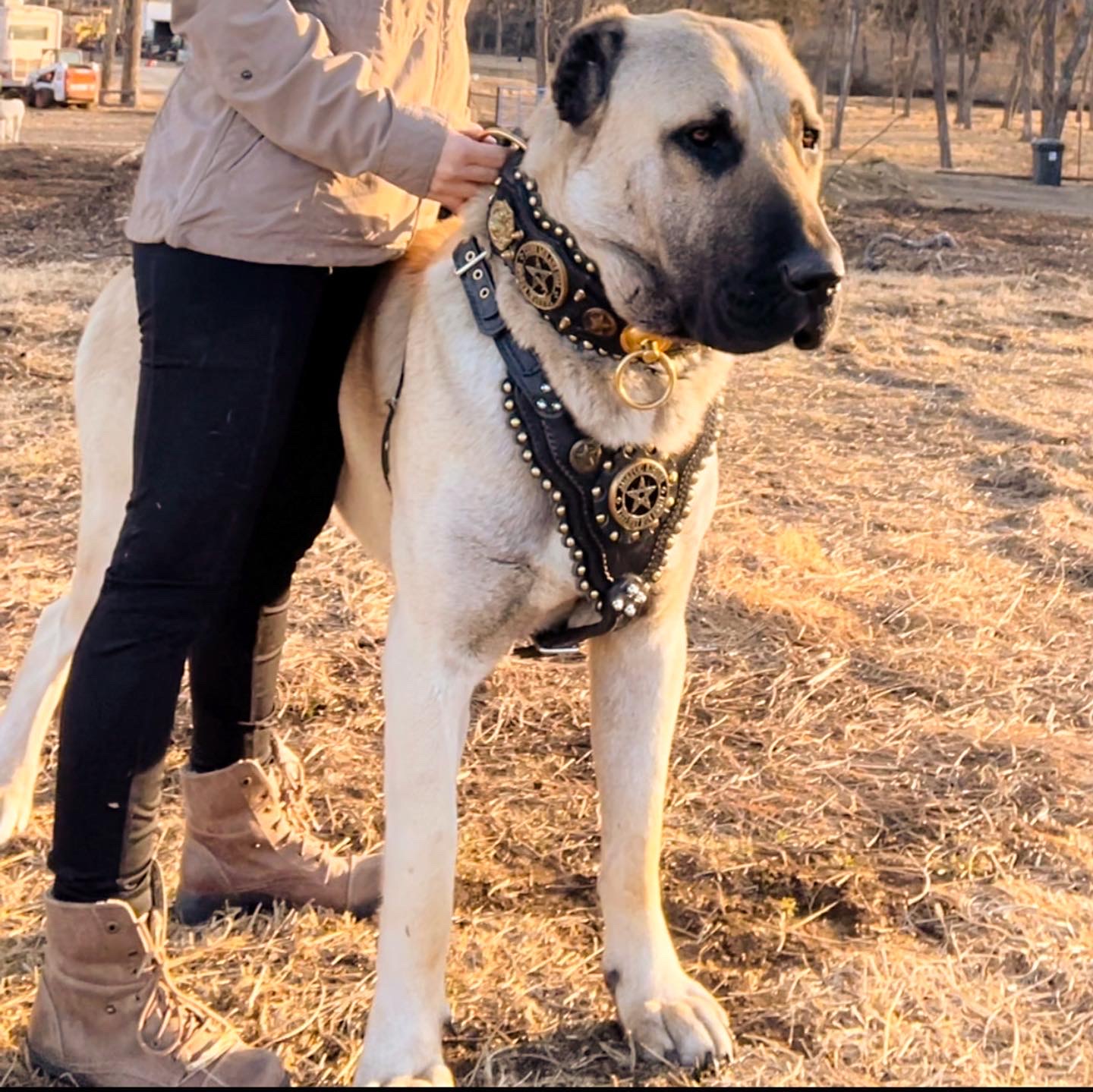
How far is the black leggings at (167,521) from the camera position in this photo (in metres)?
2.00

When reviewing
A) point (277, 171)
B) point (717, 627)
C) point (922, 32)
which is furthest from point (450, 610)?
point (922, 32)

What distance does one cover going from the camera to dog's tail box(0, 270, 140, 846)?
237 centimetres

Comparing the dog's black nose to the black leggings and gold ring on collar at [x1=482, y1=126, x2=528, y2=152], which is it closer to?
gold ring on collar at [x1=482, y1=126, x2=528, y2=152]

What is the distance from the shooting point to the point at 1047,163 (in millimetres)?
19484

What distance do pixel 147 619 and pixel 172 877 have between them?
81cm

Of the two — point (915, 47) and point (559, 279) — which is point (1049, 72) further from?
point (559, 279)

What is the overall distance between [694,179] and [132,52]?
92.4ft

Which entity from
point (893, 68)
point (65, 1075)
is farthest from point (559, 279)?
point (893, 68)

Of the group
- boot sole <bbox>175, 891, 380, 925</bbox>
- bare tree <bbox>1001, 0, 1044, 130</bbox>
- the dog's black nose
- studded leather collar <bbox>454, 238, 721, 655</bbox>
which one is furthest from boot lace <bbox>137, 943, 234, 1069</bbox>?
bare tree <bbox>1001, 0, 1044, 130</bbox>

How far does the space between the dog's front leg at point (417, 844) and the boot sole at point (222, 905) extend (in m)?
0.50

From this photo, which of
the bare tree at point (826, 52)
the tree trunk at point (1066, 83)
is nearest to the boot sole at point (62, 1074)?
the bare tree at point (826, 52)

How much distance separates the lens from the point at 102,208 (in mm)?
11516

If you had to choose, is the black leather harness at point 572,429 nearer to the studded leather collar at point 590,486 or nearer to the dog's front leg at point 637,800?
the studded leather collar at point 590,486

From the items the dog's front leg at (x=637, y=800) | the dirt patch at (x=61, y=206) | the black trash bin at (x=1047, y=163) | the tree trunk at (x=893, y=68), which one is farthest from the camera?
the tree trunk at (x=893, y=68)
